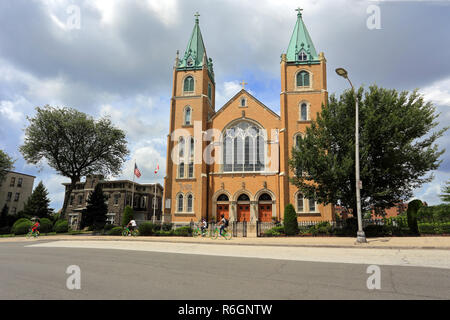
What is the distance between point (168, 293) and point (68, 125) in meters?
35.9

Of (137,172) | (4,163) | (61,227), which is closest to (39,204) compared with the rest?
(4,163)

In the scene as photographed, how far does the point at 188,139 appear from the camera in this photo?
31812 mm

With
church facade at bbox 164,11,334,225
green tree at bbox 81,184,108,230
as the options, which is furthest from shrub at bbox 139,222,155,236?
green tree at bbox 81,184,108,230

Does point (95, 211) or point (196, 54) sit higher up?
point (196, 54)

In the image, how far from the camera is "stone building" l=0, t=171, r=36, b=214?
53.9 metres

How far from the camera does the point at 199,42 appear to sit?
36469 millimetres

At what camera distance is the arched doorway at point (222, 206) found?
3041 centimetres

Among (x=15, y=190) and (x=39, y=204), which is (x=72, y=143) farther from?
(x=15, y=190)

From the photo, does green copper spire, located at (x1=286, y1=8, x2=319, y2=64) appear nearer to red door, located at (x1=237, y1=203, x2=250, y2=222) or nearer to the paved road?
red door, located at (x1=237, y1=203, x2=250, y2=222)

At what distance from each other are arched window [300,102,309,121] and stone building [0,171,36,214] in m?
55.5

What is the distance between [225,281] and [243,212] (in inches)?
929

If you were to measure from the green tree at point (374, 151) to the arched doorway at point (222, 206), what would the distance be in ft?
38.2
